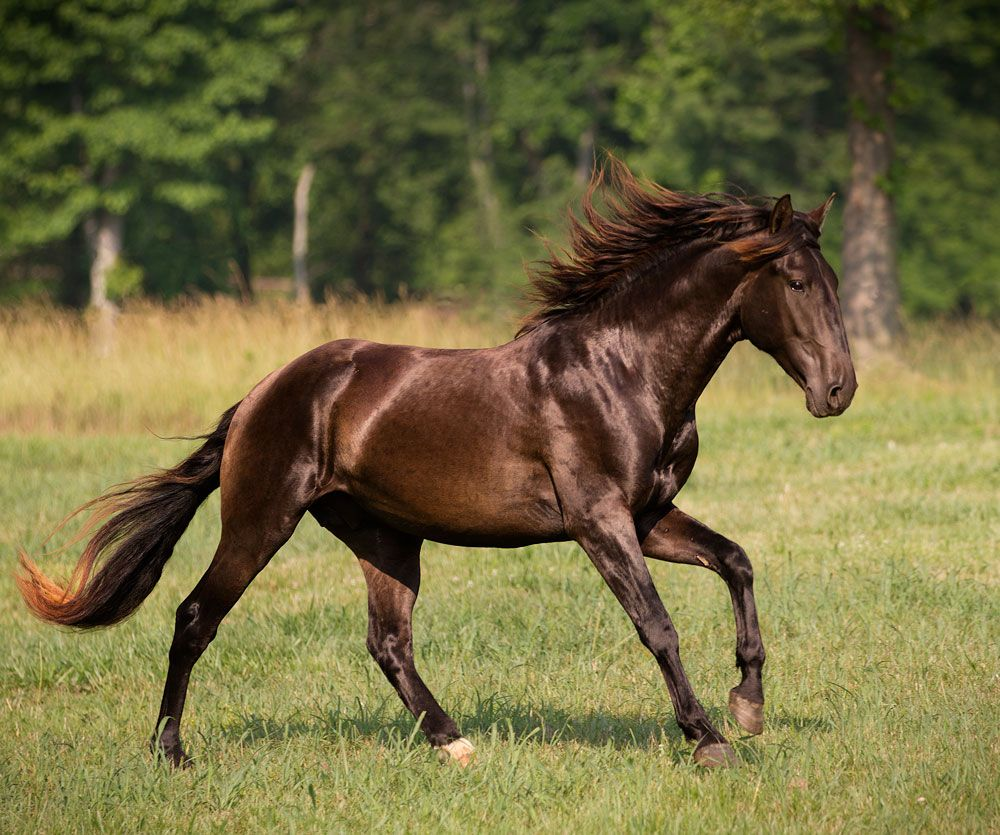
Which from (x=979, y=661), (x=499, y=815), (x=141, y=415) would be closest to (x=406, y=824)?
(x=499, y=815)

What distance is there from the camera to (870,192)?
2162cm

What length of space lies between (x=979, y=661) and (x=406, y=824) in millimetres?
3061

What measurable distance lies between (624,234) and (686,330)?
518 millimetres

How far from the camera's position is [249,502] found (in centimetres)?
571

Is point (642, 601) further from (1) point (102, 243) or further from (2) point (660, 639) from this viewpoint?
(1) point (102, 243)

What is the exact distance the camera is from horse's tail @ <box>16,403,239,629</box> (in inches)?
237

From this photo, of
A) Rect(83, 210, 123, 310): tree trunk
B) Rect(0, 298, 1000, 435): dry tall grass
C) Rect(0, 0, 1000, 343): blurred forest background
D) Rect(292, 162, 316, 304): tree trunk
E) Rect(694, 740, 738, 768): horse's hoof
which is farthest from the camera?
Rect(292, 162, 316, 304): tree trunk

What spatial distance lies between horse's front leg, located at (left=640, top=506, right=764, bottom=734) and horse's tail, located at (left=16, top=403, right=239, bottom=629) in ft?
6.60

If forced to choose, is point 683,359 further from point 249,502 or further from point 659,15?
point 659,15

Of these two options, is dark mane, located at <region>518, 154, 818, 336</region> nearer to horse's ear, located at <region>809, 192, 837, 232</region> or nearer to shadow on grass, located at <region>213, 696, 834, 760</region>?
horse's ear, located at <region>809, 192, 837, 232</region>

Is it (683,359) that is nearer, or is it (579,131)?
(683,359)

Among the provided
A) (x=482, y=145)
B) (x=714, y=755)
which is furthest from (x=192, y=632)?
(x=482, y=145)

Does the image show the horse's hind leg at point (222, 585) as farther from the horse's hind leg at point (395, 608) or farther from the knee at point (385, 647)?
the knee at point (385, 647)

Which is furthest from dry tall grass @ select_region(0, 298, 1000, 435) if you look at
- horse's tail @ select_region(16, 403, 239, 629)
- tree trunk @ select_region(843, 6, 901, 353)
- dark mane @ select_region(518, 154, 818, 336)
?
dark mane @ select_region(518, 154, 818, 336)
